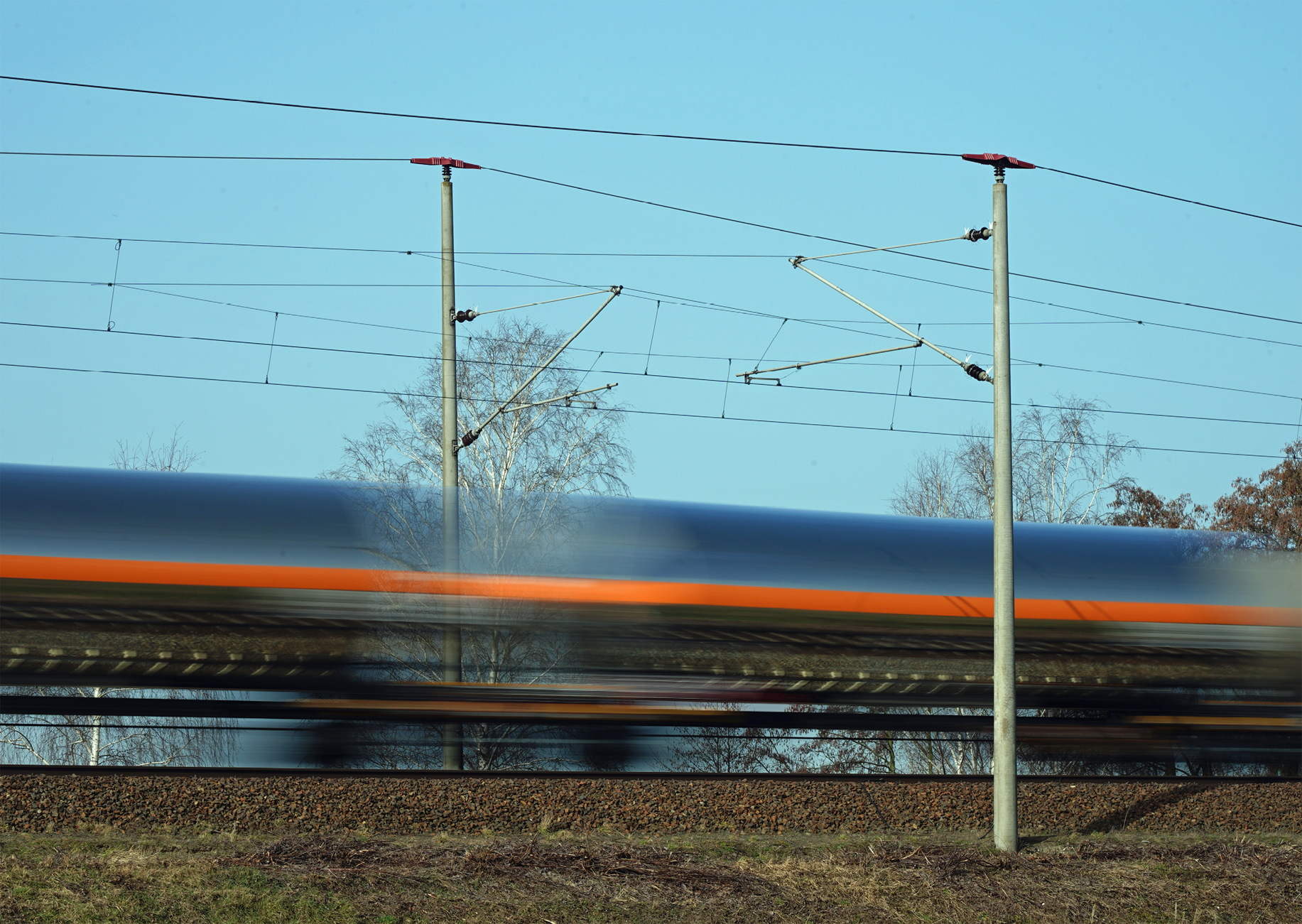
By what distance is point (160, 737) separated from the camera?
72.3ft

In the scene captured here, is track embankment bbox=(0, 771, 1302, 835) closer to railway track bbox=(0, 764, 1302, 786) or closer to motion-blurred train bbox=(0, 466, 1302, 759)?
railway track bbox=(0, 764, 1302, 786)

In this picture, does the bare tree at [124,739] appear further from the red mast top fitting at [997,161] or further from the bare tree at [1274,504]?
the bare tree at [1274,504]

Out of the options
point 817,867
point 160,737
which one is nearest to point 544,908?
point 817,867

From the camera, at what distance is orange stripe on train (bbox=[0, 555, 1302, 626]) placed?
1141 cm

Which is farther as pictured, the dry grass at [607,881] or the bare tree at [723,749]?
the bare tree at [723,749]

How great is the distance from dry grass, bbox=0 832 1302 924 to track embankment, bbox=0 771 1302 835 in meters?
0.52

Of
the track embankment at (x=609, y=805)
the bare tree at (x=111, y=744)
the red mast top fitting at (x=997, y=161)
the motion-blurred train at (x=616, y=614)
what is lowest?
the bare tree at (x=111, y=744)

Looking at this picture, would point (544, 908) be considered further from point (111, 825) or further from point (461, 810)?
point (111, 825)

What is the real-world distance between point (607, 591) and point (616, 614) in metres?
0.26

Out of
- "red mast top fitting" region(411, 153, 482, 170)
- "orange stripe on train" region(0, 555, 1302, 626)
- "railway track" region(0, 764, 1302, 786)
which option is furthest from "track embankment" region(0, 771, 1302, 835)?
"red mast top fitting" region(411, 153, 482, 170)

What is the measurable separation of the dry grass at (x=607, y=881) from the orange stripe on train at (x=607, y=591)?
2596 mm

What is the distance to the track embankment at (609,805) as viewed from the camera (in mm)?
10336

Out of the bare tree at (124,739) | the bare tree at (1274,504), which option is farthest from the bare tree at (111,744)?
the bare tree at (1274,504)

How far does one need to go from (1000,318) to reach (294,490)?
7.40 metres
